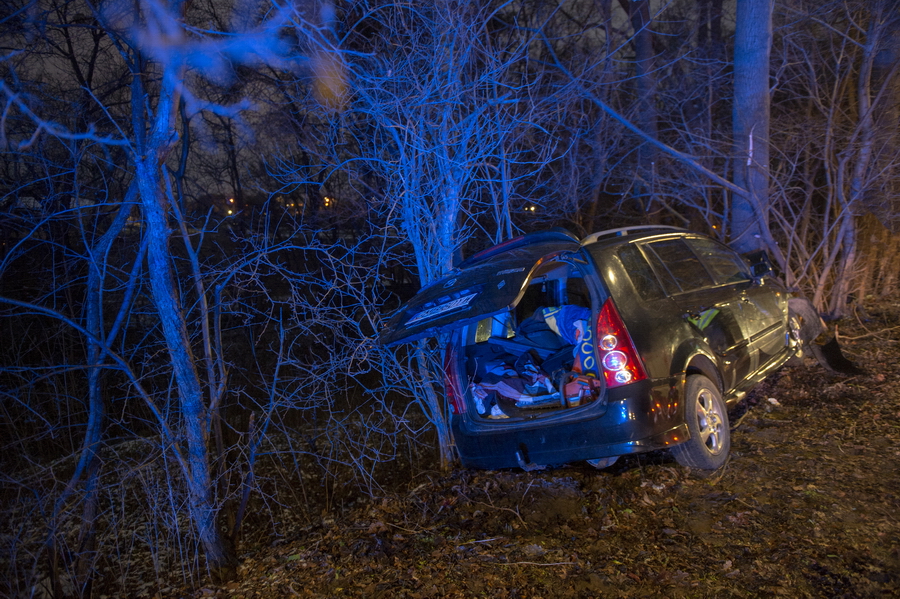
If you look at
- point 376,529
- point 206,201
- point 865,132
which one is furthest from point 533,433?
point 206,201

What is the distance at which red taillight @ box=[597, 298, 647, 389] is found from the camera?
3.74 m

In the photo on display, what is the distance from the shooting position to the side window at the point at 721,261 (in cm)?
527

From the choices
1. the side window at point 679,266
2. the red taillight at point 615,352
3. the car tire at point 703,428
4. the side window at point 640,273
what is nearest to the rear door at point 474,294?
the side window at point 640,273

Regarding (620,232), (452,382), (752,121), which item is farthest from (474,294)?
(752,121)

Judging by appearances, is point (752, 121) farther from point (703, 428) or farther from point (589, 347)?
point (589, 347)

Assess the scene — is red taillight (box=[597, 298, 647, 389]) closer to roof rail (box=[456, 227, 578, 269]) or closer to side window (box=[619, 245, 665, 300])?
side window (box=[619, 245, 665, 300])

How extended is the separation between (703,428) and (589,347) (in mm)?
1013

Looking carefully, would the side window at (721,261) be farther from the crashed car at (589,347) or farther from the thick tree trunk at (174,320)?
the thick tree trunk at (174,320)

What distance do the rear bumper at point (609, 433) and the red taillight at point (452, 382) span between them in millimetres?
486

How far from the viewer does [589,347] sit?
163 inches

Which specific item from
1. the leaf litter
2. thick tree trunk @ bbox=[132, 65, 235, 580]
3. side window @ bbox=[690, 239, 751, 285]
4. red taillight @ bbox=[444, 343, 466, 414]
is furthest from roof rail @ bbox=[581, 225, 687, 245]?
thick tree trunk @ bbox=[132, 65, 235, 580]

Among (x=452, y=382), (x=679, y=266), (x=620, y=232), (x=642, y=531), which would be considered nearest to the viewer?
(x=642, y=531)

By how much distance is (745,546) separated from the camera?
10.6 feet

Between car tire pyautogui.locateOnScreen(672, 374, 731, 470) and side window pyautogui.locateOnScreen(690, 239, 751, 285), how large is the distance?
4.39ft
